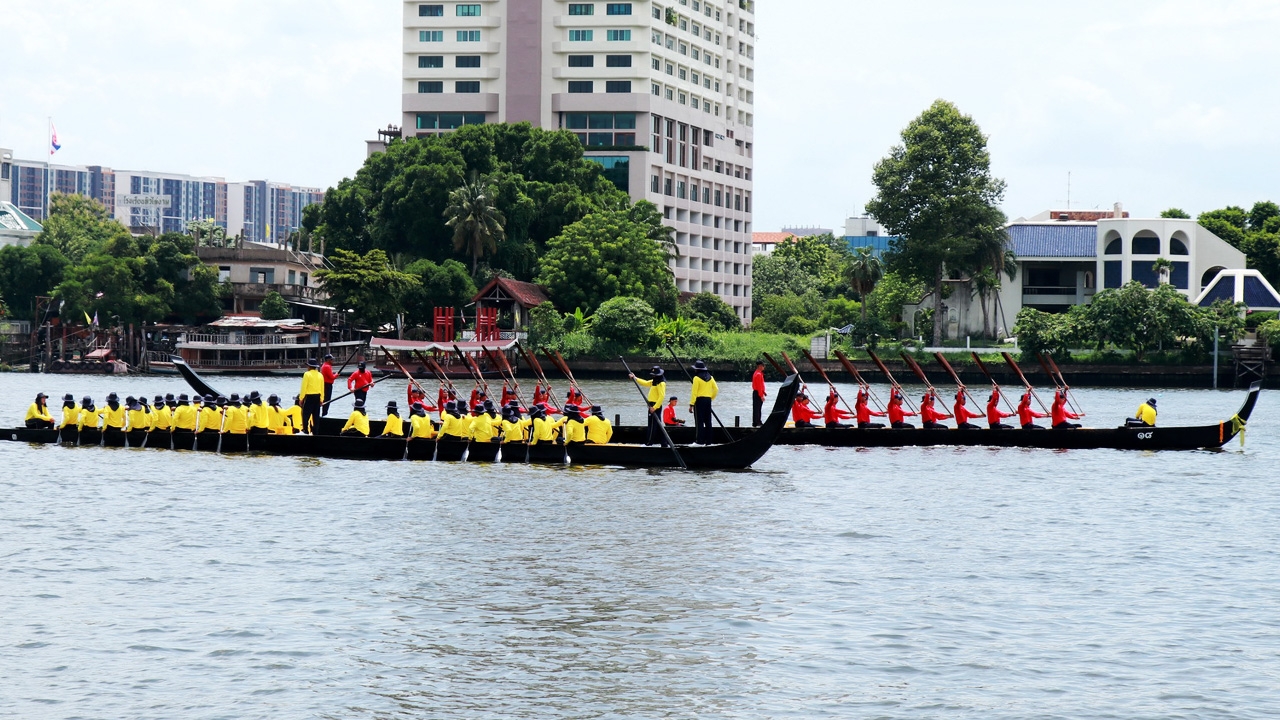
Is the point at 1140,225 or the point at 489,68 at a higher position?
the point at 489,68

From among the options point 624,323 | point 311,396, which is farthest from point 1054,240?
point 311,396

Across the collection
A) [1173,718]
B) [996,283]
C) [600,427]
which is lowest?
[1173,718]

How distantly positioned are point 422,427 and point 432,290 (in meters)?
48.9

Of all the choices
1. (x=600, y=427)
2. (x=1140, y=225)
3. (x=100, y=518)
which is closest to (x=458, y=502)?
(x=600, y=427)

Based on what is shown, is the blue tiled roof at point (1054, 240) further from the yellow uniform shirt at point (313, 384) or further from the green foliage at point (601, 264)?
the yellow uniform shirt at point (313, 384)

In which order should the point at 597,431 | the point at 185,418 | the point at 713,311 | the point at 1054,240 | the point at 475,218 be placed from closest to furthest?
1. the point at 597,431
2. the point at 185,418
3. the point at 475,218
4. the point at 1054,240
5. the point at 713,311

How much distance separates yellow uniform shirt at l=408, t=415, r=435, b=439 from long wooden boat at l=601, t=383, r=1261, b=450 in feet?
29.6

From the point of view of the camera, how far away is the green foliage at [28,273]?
88812 millimetres

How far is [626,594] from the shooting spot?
58.0 feet

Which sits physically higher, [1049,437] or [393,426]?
[393,426]

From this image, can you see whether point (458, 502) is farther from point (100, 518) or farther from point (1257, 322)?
point (1257, 322)

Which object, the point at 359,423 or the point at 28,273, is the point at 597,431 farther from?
the point at 28,273

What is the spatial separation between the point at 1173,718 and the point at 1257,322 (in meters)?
65.6

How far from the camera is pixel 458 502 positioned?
84.2 ft
